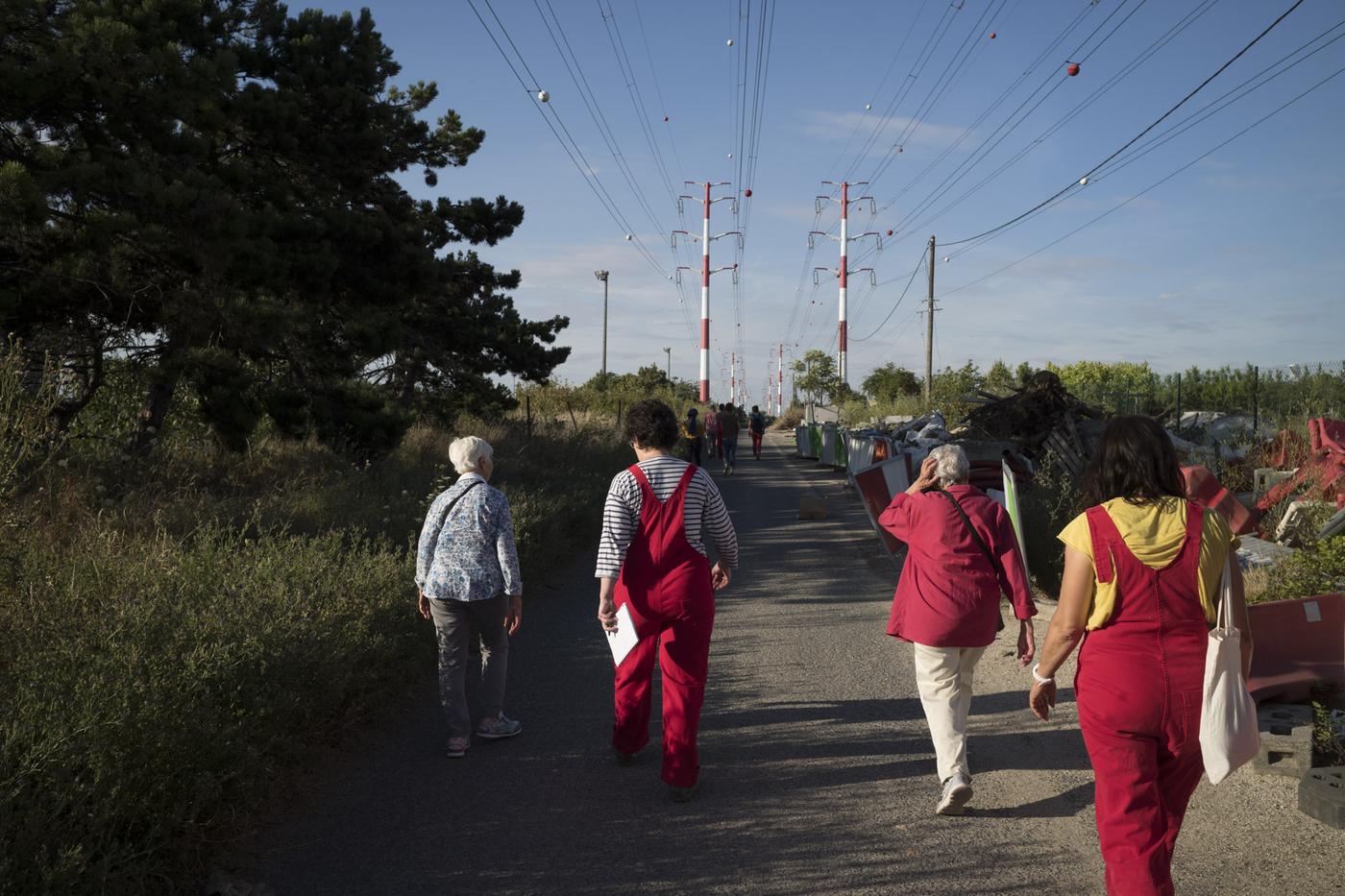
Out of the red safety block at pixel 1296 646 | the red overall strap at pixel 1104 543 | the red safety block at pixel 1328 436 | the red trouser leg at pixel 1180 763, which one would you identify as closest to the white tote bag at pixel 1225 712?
the red trouser leg at pixel 1180 763

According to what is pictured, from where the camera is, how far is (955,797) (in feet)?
14.5

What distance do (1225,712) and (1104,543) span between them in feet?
1.98

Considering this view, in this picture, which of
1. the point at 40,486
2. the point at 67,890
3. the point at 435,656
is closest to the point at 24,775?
the point at 67,890

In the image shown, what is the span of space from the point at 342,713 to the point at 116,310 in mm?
7204

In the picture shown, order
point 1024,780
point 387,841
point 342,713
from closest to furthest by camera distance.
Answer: point 387,841, point 1024,780, point 342,713

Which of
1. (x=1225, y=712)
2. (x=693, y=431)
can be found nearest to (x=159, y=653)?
(x=1225, y=712)

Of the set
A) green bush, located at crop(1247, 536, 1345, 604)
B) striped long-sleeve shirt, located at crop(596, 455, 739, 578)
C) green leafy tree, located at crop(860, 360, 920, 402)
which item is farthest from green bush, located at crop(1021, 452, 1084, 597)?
green leafy tree, located at crop(860, 360, 920, 402)

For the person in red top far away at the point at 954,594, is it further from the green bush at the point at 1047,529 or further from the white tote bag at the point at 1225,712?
the green bush at the point at 1047,529

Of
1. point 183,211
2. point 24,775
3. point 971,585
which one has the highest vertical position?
point 183,211

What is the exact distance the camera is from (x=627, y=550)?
486 cm

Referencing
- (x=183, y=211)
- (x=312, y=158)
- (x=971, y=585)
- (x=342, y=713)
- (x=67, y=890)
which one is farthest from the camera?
(x=312, y=158)

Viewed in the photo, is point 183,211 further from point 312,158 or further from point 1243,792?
point 1243,792

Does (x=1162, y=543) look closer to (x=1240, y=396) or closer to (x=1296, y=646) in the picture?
(x=1296, y=646)

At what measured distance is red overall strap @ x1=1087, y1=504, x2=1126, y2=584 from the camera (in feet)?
10.2
